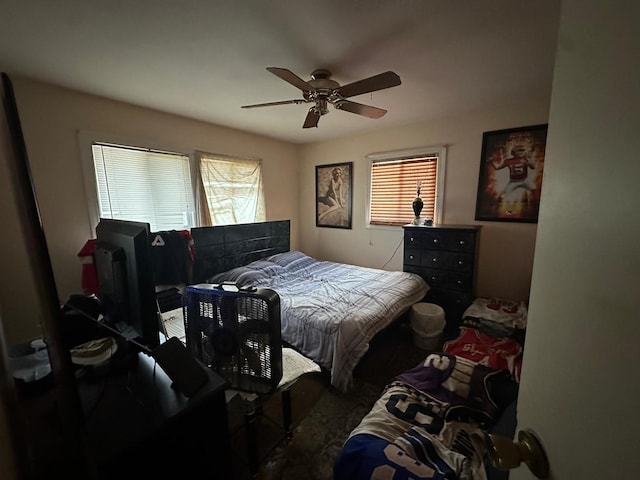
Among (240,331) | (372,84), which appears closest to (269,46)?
(372,84)

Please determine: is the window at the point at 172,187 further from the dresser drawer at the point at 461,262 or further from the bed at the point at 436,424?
the bed at the point at 436,424

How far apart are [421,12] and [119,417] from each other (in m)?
2.24

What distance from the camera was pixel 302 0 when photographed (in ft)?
4.30

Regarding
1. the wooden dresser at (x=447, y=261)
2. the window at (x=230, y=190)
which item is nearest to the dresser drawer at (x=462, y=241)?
the wooden dresser at (x=447, y=261)

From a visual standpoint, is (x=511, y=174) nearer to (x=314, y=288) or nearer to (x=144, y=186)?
(x=314, y=288)

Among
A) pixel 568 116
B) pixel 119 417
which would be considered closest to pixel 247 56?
pixel 568 116

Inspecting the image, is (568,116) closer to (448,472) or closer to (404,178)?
(448,472)

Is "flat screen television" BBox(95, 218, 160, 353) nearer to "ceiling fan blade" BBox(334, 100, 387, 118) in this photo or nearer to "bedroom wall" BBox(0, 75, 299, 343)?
"bedroom wall" BBox(0, 75, 299, 343)

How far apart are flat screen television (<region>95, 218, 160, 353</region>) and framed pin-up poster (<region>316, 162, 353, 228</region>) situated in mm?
3286

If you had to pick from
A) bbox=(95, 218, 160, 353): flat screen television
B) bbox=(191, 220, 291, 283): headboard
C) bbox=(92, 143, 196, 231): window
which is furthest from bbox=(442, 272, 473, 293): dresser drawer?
bbox=(92, 143, 196, 231): window

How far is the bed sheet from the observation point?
1892 mm

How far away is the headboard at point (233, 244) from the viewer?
118 inches

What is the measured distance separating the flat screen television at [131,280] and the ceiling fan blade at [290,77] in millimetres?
1167

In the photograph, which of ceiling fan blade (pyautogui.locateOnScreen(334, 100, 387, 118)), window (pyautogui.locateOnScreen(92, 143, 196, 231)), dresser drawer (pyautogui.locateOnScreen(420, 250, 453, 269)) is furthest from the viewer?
dresser drawer (pyautogui.locateOnScreen(420, 250, 453, 269))
